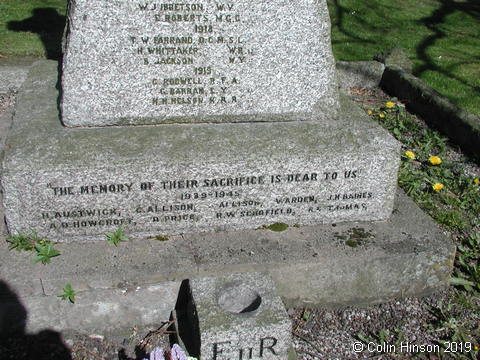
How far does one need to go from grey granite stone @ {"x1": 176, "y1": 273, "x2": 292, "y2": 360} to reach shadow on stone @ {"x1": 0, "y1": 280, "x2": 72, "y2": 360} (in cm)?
76

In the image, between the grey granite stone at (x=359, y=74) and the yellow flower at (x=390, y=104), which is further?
the grey granite stone at (x=359, y=74)

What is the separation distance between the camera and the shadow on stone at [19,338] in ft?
9.64

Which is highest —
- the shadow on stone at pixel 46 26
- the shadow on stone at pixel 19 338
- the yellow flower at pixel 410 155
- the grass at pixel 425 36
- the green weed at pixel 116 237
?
the green weed at pixel 116 237

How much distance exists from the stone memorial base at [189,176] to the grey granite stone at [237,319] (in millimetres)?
545

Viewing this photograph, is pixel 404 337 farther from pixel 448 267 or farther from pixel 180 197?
pixel 180 197

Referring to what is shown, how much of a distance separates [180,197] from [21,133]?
105 centimetres

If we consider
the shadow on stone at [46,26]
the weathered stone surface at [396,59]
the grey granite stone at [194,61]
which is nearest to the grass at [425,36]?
the weathered stone surface at [396,59]

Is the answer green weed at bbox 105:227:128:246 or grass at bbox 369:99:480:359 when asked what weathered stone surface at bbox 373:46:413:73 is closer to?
grass at bbox 369:99:480:359

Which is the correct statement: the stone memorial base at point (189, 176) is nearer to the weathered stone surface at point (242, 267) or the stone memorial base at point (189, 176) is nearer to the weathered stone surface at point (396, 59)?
the weathered stone surface at point (242, 267)

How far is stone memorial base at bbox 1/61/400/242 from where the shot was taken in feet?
10.1

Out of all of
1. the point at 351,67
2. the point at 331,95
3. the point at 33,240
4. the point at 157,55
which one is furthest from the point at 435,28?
the point at 33,240

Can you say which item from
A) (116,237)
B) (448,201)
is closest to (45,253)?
(116,237)

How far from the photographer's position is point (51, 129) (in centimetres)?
327

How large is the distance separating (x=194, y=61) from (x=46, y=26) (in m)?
5.99
